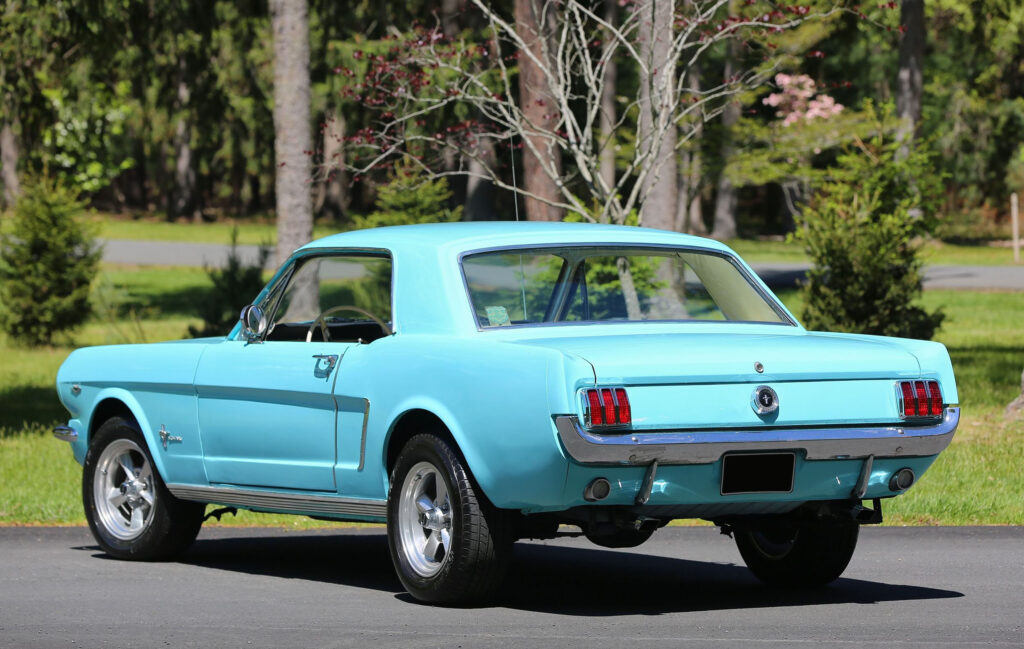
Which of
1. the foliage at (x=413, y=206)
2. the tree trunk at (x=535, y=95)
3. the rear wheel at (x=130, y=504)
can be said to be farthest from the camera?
the foliage at (x=413, y=206)

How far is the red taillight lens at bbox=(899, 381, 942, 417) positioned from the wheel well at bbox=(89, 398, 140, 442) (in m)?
4.18

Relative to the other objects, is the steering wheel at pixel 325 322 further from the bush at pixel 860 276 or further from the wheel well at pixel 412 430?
the bush at pixel 860 276

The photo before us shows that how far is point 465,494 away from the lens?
7.07 meters

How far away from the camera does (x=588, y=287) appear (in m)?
8.17

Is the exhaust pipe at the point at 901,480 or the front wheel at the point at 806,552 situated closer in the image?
the exhaust pipe at the point at 901,480

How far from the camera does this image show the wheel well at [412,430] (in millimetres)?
7341

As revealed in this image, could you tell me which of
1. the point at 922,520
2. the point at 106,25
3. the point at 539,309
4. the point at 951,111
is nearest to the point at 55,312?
the point at 106,25

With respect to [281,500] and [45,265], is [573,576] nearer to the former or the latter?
[281,500]

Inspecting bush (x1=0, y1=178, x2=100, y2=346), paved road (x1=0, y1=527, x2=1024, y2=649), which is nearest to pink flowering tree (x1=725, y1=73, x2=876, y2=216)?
bush (x1=0, y1=178, x2=100, y2=346)

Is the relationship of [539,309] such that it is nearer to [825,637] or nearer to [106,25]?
[825,637]

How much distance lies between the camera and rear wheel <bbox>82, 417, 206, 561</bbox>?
9.25 meters

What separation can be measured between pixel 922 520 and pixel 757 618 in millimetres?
4310

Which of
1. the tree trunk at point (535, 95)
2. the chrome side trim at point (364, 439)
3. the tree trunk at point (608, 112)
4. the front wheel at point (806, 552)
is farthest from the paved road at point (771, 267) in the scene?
the chrome side trim at point (364, 439)

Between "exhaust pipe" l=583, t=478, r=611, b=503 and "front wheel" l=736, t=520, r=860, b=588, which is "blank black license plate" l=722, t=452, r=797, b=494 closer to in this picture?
"exhaust pipe" l=583, t=478, r=611, b=503
